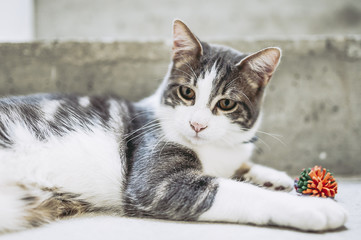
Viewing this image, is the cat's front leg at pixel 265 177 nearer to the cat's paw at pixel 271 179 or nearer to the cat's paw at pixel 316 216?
the cat's paw at pixel 271 179

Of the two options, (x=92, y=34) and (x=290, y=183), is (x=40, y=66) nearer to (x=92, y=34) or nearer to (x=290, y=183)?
(x=92, y=34)

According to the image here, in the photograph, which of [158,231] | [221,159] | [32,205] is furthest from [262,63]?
[32,205]

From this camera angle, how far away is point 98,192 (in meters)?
1.24

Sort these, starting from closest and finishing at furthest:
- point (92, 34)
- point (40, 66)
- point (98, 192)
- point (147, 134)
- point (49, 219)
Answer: point (49, 219) → point (98, 192) → point (147, 134) → point (40, 66) → point (92, 34)

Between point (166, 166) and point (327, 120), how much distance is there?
3.75 feet

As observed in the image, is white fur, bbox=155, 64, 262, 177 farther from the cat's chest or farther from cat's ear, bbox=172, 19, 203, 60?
cat's ear, bbox=172, 19, 203, 60

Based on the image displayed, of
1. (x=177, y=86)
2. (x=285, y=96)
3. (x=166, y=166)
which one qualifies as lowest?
(x=166, y=166)

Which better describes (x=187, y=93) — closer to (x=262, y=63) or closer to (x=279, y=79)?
(x=262, y=63)

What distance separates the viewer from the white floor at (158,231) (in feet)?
3.19

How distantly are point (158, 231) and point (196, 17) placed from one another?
2288mm

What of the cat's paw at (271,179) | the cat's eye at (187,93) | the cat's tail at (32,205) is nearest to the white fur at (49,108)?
the cat's tail at (32,205)

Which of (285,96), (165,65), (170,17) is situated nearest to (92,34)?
(170,17)

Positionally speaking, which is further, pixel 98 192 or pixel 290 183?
pixel 290 183

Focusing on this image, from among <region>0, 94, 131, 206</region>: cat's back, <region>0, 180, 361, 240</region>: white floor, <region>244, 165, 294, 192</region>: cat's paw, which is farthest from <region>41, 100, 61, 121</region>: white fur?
<region>244, 165, 294, 192</region>: cat's paw
